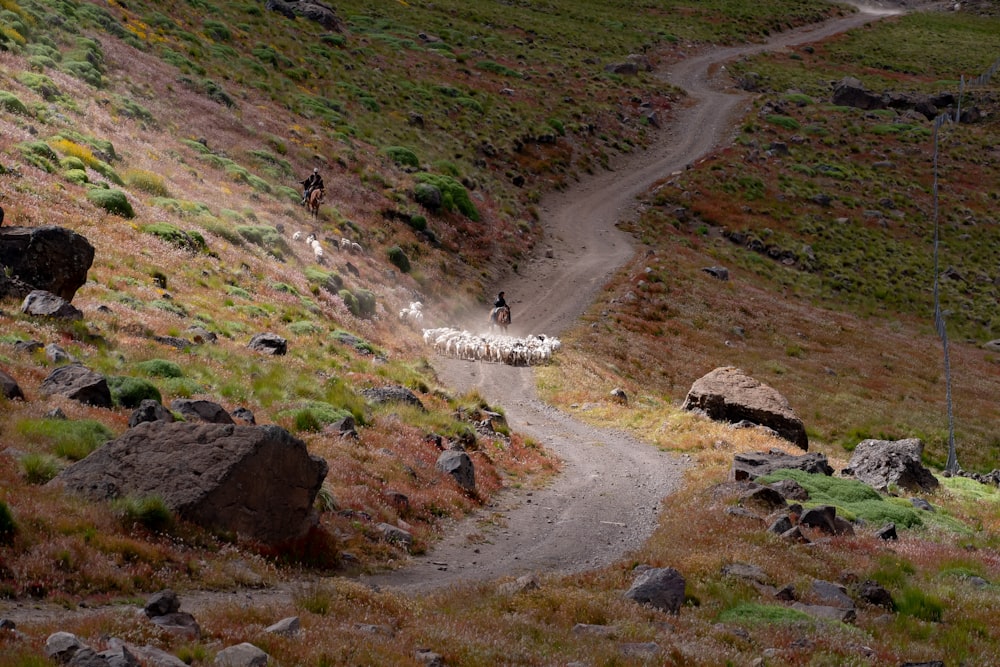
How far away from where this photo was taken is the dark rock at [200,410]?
584 inches

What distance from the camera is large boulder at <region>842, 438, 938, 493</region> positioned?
2309 centimetres

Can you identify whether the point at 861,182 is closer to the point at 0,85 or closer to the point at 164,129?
the point at 164,129

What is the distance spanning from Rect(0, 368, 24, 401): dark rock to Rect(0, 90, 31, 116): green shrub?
21.9 metres

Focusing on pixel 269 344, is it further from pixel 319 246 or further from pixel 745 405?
pixel 745 405

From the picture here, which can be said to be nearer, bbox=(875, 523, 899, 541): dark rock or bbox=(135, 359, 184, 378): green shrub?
bbox=(135, 359, 184, 378): green shrub

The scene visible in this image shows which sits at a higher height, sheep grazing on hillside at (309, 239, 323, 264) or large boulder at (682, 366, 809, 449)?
sheep grazing on hillside at (309, 239, 323, 264)

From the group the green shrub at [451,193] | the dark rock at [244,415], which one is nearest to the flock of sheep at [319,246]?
the green shrub at [451,193]

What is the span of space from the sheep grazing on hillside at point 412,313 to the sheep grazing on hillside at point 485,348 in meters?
1.00

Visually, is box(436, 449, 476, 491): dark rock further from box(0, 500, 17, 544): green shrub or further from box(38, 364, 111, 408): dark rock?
box(0, 500, 17, 544): green shrub

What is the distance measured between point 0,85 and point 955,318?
198 ft

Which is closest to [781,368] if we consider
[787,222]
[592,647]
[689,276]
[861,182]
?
[689,276]

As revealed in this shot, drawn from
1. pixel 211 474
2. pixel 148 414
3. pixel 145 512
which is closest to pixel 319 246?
pixel 148 414

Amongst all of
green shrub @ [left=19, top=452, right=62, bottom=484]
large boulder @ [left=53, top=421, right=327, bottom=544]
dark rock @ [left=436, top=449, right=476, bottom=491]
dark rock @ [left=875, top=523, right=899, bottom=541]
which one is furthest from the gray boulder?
dark rock @ [left=875, top=523, right=899, bottom=541]

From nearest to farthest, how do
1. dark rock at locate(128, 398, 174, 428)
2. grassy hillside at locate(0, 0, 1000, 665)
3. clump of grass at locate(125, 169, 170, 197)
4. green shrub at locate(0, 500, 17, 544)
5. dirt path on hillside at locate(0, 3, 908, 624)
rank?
green shrub at locate(0, 500, 17, 544)
grassy hillside at locate(0, 0, 1000, 665)
dark rock at locate(128, 398, 174, 428)
dirt path on hillside at locate(0, 3, 908, 624)
clump of grass at locate(125, 169, 170, 197)
